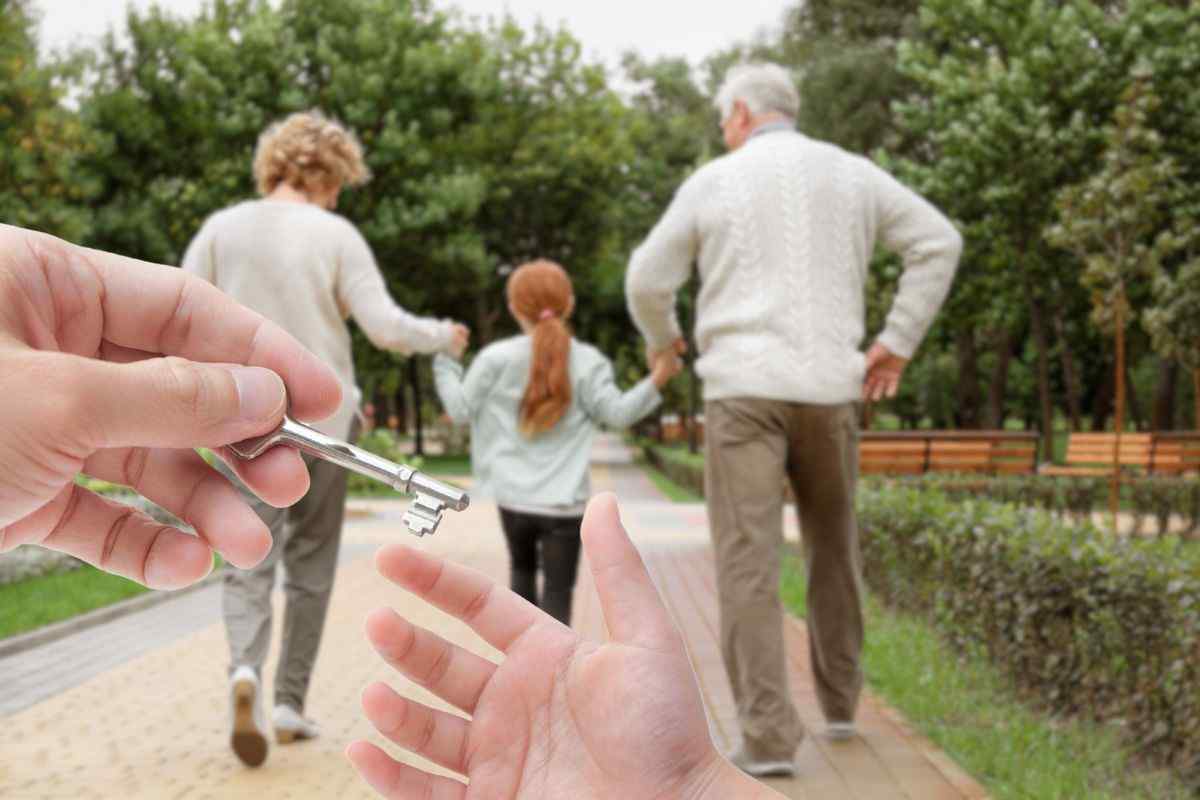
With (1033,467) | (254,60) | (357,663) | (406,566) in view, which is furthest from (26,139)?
(406,566)

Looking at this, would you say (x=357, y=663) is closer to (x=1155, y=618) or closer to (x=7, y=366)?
(x=1155, y=618)

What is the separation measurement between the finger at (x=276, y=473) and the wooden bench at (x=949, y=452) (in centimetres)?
1809

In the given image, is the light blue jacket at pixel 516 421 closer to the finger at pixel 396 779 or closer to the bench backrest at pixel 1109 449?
the finger at pixel 396 779

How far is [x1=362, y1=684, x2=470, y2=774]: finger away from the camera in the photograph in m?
1.61

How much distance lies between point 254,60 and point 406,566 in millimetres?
31304

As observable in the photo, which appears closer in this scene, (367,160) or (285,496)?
(285,496)

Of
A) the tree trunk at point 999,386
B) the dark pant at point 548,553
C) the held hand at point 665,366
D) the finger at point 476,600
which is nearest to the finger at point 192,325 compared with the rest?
the finger at point 476,600

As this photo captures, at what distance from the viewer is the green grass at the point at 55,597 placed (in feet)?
29.2

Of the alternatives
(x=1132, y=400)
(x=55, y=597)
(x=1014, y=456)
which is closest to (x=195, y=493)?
(x=55, y=597)

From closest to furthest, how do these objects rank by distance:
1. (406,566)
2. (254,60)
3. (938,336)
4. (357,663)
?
(406,566) < (357,663) < (254,60) < (938,336)

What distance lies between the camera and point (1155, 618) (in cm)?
484

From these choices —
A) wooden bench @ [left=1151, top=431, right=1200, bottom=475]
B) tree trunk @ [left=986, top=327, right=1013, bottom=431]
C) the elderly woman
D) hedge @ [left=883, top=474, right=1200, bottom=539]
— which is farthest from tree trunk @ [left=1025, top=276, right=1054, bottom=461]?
the elderly woman

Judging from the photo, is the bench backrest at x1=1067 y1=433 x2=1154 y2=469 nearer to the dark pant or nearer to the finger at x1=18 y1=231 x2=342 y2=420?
the dark pant

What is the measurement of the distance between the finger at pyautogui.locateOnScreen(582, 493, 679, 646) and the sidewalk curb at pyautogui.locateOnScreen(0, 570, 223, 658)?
6139mm
